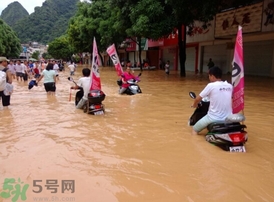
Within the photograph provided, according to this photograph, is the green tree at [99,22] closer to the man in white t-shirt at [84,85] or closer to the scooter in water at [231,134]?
the man in white t-shirt at [84,85]

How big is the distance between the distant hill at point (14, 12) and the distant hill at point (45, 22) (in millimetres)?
19262

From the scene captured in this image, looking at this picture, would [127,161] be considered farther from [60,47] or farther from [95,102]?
[60,47]

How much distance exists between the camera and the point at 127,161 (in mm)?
4125

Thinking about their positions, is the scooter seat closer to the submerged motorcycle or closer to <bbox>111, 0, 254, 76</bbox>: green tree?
the submerged motorcycle

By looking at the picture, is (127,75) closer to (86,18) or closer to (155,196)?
(155,196)

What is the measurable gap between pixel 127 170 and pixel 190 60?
26311 mm

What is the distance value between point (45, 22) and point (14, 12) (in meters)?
33.2

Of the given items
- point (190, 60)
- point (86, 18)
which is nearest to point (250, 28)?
point (190, 60)

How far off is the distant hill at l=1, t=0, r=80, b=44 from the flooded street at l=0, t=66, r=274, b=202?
126 m

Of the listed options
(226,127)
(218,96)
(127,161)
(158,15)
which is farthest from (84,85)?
(158,15)

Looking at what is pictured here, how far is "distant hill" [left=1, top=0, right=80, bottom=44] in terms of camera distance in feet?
413

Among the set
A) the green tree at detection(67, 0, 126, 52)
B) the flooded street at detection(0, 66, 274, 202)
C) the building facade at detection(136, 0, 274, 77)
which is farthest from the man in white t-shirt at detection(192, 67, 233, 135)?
the green tree at detection(67, 0, 126, 52)

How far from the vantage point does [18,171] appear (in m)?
3.76

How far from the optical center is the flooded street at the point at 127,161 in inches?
127
